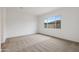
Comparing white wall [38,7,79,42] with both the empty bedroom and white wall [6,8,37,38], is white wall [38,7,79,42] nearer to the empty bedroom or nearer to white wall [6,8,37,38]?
the empty bedroom

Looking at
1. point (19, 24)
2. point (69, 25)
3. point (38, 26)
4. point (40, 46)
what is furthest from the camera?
point (38, 26)

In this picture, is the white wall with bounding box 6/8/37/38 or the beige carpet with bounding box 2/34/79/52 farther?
the white wall with bounding box 6/8/37/38

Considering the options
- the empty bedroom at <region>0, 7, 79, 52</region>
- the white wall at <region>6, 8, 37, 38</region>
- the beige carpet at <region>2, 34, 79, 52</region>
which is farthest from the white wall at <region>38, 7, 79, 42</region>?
the white wall at <region>6, 8, 37, 38</region>

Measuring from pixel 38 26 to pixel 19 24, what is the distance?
114 cm

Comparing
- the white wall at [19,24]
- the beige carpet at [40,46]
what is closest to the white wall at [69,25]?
the beige carpet at [40,46]

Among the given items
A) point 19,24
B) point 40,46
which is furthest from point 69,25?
point 19,24

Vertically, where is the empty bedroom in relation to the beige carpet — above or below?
above

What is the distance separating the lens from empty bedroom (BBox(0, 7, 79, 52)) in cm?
290

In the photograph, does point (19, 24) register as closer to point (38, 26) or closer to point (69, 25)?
point (38, 26)

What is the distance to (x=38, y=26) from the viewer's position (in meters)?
3.97
